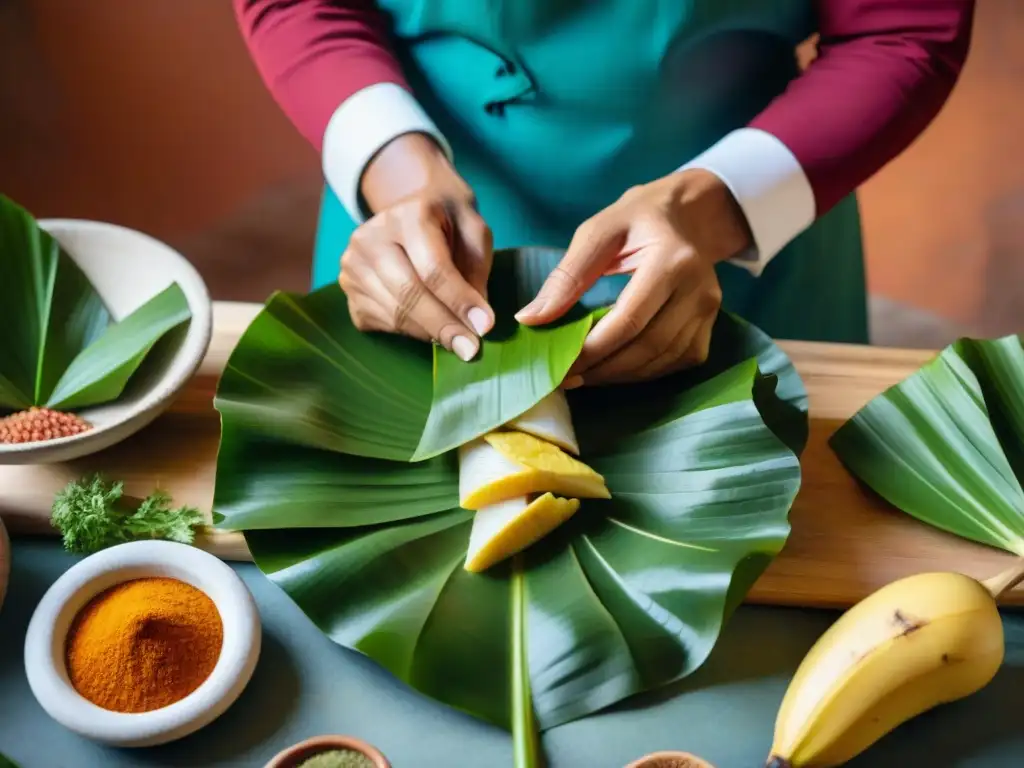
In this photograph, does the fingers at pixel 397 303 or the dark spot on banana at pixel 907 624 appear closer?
the dark spot on banana at pixel 907 624

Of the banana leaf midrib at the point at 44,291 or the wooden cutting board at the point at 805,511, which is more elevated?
the banana leaf midrib at the point at 44,291

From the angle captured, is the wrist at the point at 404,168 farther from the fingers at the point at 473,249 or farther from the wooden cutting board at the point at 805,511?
the wooden cutting board at the point at 805,511

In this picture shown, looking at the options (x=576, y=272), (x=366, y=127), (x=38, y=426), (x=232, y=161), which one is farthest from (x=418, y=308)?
(x=232, y=161)

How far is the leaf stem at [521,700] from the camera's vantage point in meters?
0.70

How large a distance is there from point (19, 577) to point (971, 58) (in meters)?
2.75

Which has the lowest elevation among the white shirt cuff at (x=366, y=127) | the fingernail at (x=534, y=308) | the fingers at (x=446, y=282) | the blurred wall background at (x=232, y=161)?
the blurred wall background at (x=232, y=161)

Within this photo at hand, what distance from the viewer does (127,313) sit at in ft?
3.27

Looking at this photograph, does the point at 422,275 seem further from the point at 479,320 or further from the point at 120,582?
the point at 120,582

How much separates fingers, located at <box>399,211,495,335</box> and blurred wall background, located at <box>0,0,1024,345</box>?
4.69 feet

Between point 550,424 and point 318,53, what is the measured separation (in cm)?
55

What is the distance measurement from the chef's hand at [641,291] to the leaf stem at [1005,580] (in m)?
0.32

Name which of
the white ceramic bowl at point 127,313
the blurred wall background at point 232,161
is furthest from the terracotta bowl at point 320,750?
the blurred wall background at point 232,161

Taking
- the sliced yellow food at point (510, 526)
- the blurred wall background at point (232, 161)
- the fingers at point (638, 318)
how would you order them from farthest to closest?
the blurred wall background at point (232, 161)
the fingers at point (638, 318)
the sliced yellow food at point (510, 526)

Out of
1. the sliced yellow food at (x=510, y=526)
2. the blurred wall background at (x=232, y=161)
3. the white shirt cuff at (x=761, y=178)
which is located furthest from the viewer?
the blurred wall background at (x=232, y=161)
